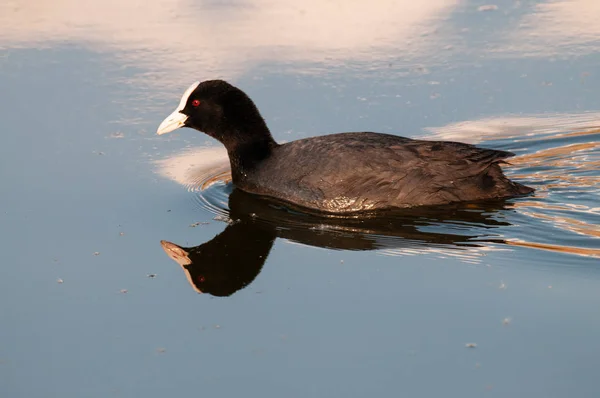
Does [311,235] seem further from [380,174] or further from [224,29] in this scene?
[224,29]

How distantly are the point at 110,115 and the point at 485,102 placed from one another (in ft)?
10.9

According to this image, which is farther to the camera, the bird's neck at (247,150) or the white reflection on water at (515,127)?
the white reflection on water at (515,127)

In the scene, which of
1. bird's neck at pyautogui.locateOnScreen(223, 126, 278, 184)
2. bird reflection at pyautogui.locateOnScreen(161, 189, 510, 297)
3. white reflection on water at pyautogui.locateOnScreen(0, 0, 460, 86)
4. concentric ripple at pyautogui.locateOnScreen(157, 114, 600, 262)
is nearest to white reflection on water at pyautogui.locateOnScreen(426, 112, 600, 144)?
concentric ripple at pyautogui.locateOnScreen(157, 114, 600, 262)

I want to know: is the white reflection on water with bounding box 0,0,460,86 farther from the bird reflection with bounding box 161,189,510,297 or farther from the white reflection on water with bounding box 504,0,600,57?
the bird reflection with bounding box 161,189,510,297

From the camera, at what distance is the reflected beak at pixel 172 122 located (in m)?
8.30

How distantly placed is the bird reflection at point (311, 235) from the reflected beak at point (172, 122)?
0.87 metres

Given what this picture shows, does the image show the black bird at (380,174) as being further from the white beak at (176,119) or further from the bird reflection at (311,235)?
the white beak at (176,119)

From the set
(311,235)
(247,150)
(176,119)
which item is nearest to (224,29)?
(176,119)

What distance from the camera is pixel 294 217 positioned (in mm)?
7707

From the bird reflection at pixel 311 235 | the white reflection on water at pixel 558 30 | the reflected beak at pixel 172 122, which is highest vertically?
the white reflection on water at pixel 558 30

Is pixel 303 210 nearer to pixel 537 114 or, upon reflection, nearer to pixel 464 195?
pixel 464 195

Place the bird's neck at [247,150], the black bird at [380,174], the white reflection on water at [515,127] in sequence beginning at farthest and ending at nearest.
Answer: the white reflection on water at [515,127] < the bird's neck at [247,150] < the black bird at [380,174]

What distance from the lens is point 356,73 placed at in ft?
32.6

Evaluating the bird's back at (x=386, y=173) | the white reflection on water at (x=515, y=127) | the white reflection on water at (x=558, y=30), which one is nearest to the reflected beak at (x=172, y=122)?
the bird's back at (x=386, y=173)
